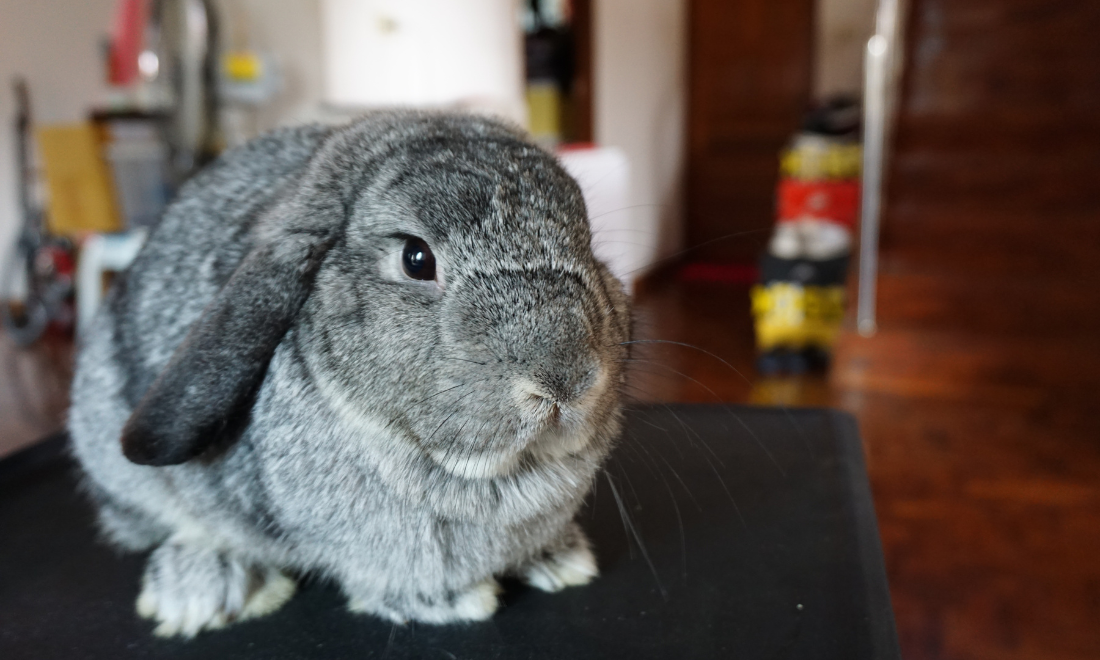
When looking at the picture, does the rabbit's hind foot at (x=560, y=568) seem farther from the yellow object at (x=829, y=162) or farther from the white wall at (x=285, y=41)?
the yellow object at (x=829, y=162)

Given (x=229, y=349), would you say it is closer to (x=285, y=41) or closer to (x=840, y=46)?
(x=285, y=41)

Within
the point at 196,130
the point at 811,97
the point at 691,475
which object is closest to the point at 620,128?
the point at 811,97

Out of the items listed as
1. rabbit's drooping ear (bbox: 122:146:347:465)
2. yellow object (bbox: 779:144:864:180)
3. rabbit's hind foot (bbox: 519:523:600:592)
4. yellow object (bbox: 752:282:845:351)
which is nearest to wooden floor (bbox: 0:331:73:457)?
rabbit's drooping ear (bbox: 122:146:347:465)

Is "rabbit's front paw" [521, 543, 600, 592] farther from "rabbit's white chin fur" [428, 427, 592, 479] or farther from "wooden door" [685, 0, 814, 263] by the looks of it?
"wooden door" [685, 0, 814, 263]

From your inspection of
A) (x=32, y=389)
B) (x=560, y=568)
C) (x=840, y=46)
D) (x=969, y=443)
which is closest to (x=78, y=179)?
(x=32, y=389)

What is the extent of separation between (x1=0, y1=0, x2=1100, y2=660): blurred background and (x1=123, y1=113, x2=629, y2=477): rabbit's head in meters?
0.19

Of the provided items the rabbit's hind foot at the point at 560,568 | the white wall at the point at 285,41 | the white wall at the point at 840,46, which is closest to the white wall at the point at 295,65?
the white wall at the point at 285,41

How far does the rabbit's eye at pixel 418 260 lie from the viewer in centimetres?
69

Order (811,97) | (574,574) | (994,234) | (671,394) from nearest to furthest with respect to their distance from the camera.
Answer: (574,574) < (671,394) < (994,234) < (811,97)

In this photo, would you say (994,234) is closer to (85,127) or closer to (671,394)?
(671,394)

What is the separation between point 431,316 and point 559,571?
374 millimetres

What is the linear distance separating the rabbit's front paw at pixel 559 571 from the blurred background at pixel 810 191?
8.0 inches

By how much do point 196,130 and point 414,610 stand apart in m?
2.12

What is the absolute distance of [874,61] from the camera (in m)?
2.76
